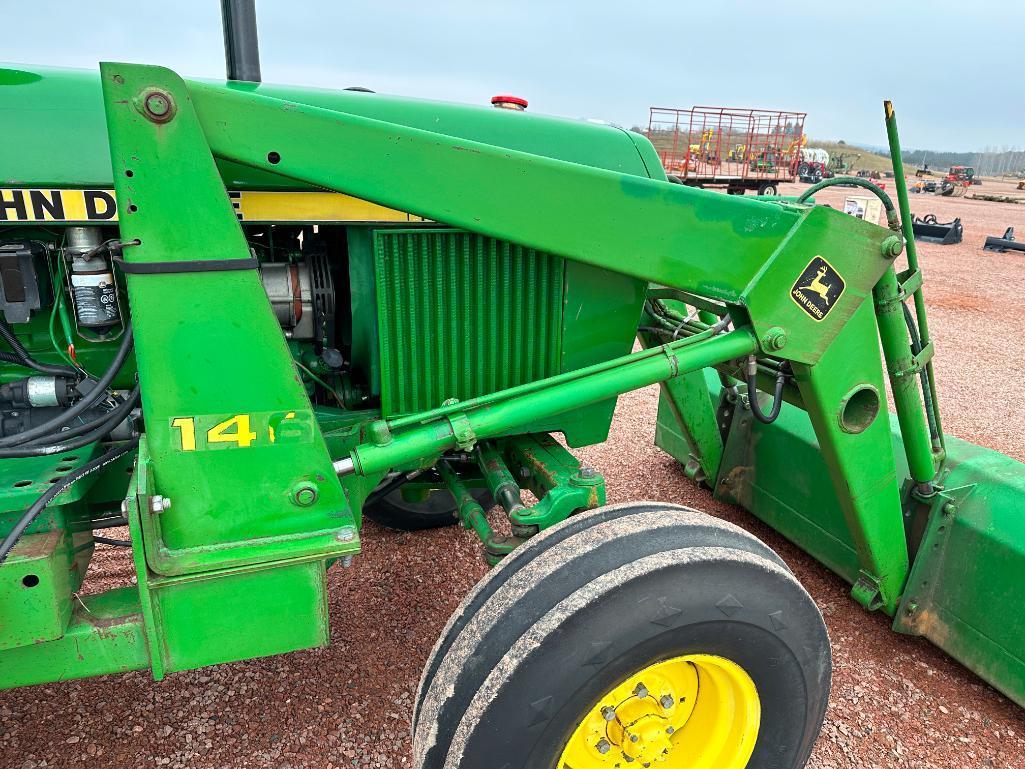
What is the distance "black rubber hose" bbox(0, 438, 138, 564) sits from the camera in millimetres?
1557

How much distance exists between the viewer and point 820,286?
2.01m

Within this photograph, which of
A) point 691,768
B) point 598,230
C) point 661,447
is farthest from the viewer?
point 661,447

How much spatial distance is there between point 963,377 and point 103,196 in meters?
7.00

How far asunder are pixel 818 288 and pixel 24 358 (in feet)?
7.15

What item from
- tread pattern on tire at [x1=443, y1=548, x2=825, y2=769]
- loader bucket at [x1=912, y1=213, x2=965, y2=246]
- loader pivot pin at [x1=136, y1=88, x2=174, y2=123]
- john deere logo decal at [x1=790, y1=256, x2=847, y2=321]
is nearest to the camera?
loader pivot pin at [x1=136, y1=88, x2=174, y2=123]

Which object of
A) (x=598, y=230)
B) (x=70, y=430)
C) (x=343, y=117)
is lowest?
(x=70, y=430)

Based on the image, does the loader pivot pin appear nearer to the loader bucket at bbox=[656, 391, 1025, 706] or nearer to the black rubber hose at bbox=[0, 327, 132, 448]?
the black rubber hose at bbox=[0, 327, 132, 448]

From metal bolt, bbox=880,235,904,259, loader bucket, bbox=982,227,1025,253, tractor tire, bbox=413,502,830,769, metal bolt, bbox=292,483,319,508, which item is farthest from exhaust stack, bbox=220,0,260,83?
loader bucket, bbox=982,227,1025,253

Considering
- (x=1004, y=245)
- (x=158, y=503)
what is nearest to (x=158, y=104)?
(x=158, y=503)

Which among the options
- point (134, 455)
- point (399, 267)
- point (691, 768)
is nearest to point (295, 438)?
point (399, 267)

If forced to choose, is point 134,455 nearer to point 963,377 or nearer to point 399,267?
point 399,267

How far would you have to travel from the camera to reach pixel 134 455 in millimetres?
2090

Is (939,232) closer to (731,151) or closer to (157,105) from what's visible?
(731,151)

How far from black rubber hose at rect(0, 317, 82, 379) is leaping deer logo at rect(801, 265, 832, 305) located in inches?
80.4
